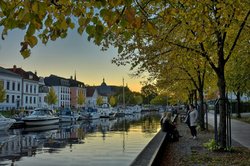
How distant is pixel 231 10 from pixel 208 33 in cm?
102

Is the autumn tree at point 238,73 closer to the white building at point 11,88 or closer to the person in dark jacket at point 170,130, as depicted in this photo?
the person in dark jacket at point 170,130

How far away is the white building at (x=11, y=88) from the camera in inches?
3105

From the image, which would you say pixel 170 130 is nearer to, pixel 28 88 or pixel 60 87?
pixel 28 88

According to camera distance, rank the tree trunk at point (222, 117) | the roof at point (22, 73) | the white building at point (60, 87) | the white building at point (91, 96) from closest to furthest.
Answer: the tree trunk at point (222, 117) → the roof at point (22, 73) → the white building at point (60, 87) → the white building at point (91, 96)

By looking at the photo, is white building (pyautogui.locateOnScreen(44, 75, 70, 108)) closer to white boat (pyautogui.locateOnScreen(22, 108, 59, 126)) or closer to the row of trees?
white boat (pyautogui.locateOnScreen(22, 108, 59, 126))

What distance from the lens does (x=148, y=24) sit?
5.03m

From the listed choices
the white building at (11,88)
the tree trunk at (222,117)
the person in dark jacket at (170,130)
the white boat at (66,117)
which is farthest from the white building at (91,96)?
the tree trunk at (222,117)

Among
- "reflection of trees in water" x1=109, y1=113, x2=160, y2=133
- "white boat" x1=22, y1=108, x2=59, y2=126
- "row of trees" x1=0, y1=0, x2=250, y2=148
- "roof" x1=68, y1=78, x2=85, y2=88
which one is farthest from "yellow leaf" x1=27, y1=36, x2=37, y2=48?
"roof" x1=68, y1=78, x2=85, y2=88

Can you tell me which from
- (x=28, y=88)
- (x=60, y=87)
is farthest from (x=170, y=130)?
(x=60, y=87)

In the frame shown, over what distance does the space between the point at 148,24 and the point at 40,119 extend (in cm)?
4096

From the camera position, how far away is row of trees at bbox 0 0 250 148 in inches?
192

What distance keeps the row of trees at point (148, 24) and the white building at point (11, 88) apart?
65.0 m

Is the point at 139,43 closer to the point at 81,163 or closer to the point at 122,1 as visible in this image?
the point at 81,163

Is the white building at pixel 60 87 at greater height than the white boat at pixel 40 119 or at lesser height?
greater
